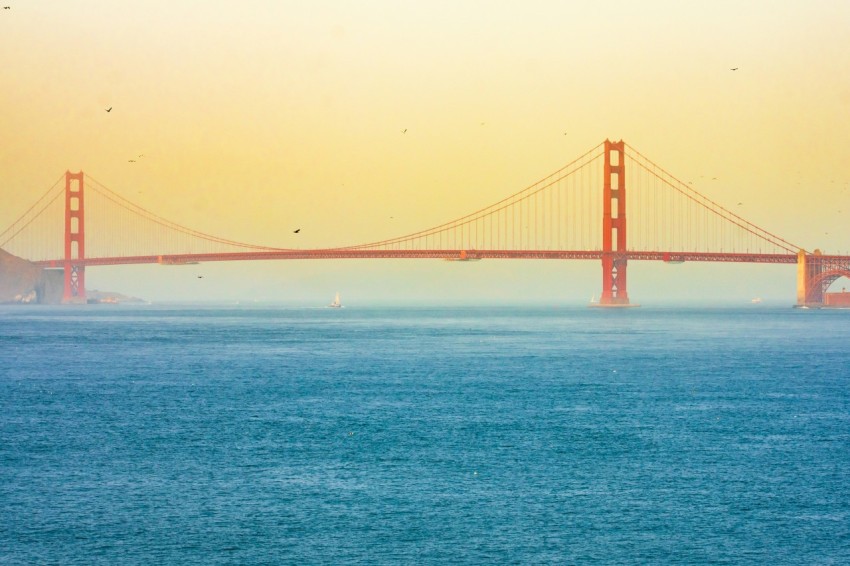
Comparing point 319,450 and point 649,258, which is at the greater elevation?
point 649,258

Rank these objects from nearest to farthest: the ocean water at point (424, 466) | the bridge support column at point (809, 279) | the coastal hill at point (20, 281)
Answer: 1. the ocean water at point (424, 466)
2. the bridge support column at point (809, 279)
3. the coastal hill at point (20, 281)

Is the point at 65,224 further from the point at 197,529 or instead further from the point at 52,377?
the point at 197,529

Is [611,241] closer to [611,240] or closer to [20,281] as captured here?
[611,240]

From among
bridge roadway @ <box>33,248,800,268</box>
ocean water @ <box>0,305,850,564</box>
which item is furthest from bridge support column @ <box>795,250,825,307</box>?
ocean water @ <box>0,305,850,564</box>

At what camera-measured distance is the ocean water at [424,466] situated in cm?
1622

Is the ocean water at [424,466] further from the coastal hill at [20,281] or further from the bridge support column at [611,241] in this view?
the coastal hill at [20,281]

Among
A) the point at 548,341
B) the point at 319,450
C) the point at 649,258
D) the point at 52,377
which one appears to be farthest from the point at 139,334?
the point at 319,450

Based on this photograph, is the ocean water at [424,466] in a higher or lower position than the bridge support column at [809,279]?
lower

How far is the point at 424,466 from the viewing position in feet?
72.0

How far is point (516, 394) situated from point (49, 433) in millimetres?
15139

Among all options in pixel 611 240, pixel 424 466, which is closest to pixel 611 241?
pixel 611 240

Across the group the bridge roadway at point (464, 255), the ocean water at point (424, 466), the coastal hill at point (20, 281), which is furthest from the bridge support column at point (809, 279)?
the coastal hill at point (20, 281)

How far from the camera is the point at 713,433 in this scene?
26.6 m

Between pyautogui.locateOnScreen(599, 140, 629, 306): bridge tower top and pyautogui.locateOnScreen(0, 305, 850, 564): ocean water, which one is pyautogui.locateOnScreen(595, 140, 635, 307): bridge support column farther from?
pyautogui.locateOnScreen(0, 305, 850, 564): ocean water
